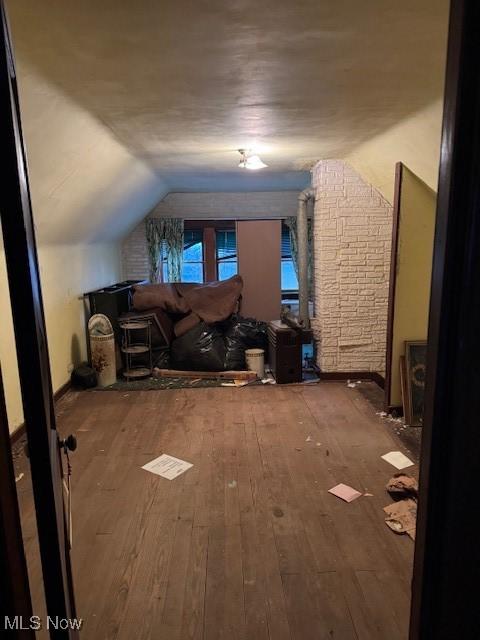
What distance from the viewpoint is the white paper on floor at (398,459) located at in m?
2.80

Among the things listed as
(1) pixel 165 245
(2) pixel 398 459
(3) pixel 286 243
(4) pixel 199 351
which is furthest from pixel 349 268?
(1) pixel 165 245

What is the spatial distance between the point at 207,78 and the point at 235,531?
225cm

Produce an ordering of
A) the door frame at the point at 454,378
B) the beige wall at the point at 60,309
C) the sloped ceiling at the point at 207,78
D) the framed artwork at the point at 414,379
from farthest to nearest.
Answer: the framed artwork at the point at 414,379 < the beige wall at the point at 60,309 < the sloped ceiling at the point at 207,78 < the door frame at the point at 454,378

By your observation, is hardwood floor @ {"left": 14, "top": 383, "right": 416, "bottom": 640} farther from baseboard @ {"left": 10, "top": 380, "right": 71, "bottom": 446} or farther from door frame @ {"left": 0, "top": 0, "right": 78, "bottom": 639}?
door frame @ {"left": 0, "top": 0, "right": 78, "bottom": 639}

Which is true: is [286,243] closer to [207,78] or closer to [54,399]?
[54,399]

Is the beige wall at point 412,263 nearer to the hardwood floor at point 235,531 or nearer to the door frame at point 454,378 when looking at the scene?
the hardwood floor at point 235,531

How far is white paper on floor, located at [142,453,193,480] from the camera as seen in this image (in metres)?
2.72

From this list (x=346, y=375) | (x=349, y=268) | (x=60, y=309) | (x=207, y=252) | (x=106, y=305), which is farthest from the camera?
(x=207, y=252)

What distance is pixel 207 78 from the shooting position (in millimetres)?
2059

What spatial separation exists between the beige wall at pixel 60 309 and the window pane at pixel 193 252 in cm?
187

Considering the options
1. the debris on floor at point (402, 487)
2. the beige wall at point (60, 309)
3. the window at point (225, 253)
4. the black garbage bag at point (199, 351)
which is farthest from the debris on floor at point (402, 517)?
the window at point (225, 253)

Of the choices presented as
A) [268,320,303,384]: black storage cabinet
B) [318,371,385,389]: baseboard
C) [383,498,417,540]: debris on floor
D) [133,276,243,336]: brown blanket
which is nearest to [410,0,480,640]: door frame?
[383,498,417,540]: debris on floor

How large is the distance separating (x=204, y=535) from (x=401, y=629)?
0.96 meters

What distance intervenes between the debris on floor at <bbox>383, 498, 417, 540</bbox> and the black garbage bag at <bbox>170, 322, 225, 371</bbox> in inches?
103
